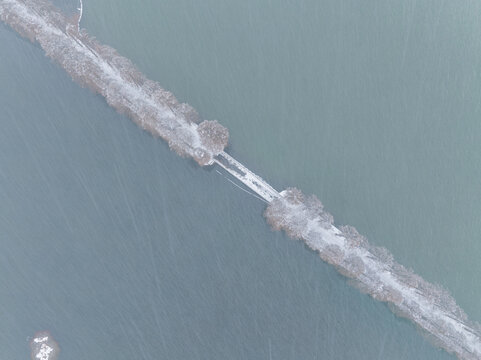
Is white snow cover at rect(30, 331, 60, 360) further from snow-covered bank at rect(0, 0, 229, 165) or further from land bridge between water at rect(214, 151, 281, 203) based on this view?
land bridge between water at rect(214, 151, 281, 203)

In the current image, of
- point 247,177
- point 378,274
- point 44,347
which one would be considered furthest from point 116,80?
point 378,274

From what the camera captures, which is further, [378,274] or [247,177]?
[247,177]

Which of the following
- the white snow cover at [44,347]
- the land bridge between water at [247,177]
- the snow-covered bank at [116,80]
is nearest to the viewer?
the white snow cover at [44,347]

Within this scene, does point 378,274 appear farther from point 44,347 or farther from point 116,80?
point 116,80

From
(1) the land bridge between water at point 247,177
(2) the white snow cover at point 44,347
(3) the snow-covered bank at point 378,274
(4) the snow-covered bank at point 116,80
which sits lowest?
(2) the white snow cover at point 44,347

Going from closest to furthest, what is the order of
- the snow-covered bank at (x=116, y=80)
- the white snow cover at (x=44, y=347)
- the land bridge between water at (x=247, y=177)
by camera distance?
the white snow cover at (x=44, y=347)
the land bridge between water at (x=247, y=177)
the snow-covered bank at (x=116, y=80)

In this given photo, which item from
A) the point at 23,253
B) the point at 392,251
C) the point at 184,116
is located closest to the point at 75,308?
the point at 23,253

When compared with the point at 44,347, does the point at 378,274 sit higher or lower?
higher

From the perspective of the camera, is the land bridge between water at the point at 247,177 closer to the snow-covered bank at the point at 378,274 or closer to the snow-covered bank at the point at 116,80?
the snow-covered bank at the point at 116,80

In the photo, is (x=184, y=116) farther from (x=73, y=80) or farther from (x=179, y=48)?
(x=73, y=80)

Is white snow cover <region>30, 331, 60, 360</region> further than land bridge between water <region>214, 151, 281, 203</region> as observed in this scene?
No

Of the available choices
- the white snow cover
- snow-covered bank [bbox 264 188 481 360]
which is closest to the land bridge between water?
snow-covered bank [bbox 264 188 481 360]

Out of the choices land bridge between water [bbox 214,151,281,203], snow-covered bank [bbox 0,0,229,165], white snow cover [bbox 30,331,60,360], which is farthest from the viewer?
snow-covered bank [bbox 0,0,229,165]

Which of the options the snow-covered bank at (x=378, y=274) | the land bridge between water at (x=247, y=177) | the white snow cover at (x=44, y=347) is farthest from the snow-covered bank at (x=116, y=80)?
the white snow cover at (x=44, y=347)
